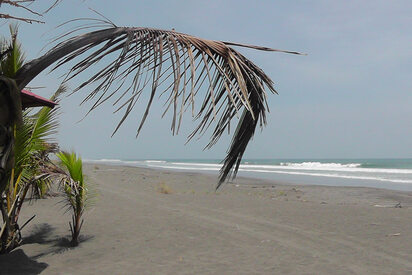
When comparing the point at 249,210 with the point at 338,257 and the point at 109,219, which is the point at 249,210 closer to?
the point at 109,219

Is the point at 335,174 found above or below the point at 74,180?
below

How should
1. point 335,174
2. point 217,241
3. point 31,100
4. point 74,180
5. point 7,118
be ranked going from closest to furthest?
1. point 7,118
2. point 31,100
3. point 74,180
4. point 217,241
5. point 335,174

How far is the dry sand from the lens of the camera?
19.5ft

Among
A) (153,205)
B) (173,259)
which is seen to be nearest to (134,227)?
(173,259)

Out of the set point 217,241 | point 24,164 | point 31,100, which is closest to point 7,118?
point 31,100

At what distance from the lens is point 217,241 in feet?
24.8

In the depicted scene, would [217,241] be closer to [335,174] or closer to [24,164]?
[24,164]

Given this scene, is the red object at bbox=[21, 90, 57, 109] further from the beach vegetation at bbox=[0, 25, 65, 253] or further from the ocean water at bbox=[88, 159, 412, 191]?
the ocean water at bbox=[88, 159, 412, 191]

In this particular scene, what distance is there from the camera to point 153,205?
12070mm

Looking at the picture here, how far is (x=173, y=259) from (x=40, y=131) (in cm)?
309

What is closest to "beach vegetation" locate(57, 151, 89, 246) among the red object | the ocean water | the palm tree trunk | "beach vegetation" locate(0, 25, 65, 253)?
"beach vegetation" locate(0, 25, 65, 253)

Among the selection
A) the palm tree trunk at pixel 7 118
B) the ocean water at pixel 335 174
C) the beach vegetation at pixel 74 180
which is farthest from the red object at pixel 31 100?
the ocean water at pixel 335 174

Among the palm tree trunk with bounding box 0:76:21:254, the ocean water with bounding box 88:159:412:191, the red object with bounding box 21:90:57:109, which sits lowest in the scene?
the ocean water with bounding box 88:159:412:191

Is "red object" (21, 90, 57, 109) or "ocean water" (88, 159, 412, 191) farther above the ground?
"red object" (21, 90, 57, 109)
